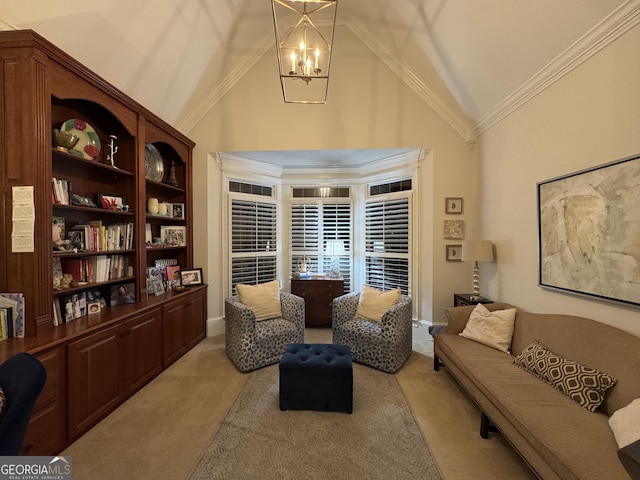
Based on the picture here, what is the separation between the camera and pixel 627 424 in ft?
4.89

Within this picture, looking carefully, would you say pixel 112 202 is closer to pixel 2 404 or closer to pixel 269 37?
pixel 2 404

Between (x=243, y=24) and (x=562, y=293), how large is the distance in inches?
186

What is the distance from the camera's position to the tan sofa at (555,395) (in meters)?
1.43

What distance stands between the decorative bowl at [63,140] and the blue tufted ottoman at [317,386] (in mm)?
2565

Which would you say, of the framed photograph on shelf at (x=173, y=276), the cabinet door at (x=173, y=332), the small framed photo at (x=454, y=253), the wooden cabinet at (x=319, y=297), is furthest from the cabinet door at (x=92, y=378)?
the small framed photo at (x=454, y=253)

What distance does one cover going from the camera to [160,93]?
3.58m

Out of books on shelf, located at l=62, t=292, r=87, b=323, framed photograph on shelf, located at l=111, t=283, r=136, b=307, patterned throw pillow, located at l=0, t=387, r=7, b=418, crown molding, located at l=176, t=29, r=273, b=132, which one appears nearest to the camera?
patterned throw pillow, located at l=0, t=387, r=7, b=418

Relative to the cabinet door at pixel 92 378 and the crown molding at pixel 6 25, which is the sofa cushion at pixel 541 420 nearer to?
the cabinet door at pixel 92 378

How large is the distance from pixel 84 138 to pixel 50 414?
2.21m

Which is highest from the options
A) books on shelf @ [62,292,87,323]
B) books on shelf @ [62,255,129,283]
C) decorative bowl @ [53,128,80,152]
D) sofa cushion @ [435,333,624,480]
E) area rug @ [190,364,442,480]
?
decorative bowl @ [53,128,80,152]

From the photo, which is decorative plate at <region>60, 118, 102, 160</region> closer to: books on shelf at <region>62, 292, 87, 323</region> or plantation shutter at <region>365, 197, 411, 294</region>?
books on shelf at <region>62, 292, 87, 323</region>

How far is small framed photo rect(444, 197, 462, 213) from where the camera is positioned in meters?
4.12

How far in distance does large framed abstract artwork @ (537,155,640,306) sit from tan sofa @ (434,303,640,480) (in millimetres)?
319

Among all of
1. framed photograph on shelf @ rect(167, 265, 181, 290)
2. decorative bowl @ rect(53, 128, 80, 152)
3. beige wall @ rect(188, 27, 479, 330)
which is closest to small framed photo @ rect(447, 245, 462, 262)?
beige wall @ rect(188, 27, 479, 330)
